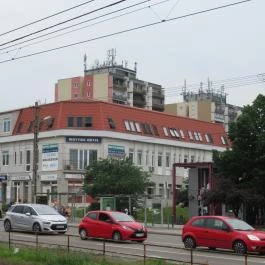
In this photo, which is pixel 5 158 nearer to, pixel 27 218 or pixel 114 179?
pixel 114 179

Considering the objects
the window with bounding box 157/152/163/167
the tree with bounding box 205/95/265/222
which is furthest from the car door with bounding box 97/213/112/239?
the window with bounding box 157/152/163/167

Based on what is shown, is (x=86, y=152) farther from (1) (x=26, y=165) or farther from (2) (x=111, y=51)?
(2) (x=111, y=51)

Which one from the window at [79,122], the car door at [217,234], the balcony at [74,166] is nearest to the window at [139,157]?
the balcony at [74,166]

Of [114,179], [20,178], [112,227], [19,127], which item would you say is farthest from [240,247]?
[19,127]

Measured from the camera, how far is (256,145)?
4178 centimetres

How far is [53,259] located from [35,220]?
15.3 m

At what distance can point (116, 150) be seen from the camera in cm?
7212

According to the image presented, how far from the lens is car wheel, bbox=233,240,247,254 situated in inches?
913

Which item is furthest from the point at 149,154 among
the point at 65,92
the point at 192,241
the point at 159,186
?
the point at 65,92

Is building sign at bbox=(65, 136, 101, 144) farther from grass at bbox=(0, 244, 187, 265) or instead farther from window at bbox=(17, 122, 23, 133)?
grass at bbox=(0, 244, 187, 265)

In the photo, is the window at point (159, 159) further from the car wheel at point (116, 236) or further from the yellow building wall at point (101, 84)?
the yellow building wall at point (101, 84)

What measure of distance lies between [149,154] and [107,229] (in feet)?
159

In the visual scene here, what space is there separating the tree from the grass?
22106 millimetres

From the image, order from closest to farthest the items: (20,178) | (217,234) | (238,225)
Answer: (217,234)
(238,225)
(20,178)
